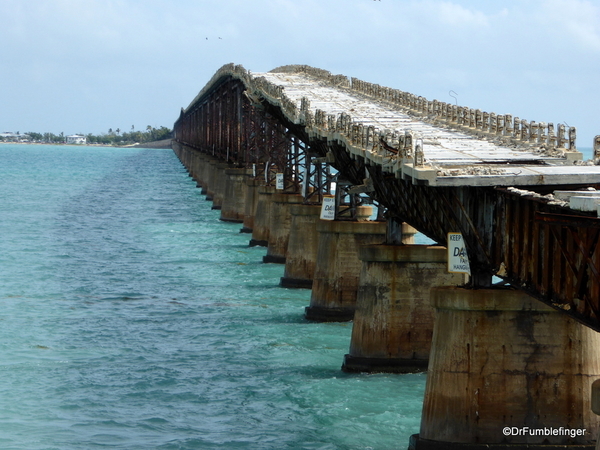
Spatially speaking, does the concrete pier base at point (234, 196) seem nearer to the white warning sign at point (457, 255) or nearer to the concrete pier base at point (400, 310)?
the concrete pier base at point (400, 310)

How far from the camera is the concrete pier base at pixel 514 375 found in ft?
73.4

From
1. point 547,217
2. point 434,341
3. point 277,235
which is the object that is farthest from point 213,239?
point 547,217

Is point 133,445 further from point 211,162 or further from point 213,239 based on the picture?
point 211,162

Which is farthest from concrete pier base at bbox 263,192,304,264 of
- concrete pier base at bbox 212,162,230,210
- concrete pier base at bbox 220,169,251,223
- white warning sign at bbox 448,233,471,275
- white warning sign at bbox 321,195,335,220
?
concrete pier base at bbox 212,162,230,210

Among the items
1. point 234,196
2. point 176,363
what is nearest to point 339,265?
point 176,363

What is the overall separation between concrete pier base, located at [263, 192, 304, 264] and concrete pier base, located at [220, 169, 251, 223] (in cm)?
2708

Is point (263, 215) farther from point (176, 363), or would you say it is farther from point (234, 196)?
point (176, 363)

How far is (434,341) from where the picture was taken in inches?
925

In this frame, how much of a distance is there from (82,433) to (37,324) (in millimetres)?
16632

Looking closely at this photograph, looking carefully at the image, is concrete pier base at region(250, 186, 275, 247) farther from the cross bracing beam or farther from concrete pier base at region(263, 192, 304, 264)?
the cross bracing beam

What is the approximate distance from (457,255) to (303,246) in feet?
99.0

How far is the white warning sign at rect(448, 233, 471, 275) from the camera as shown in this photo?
2341cm

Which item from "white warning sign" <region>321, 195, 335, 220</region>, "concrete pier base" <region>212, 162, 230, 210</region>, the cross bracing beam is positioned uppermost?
the cross bracing beam

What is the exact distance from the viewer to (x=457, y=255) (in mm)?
23562
